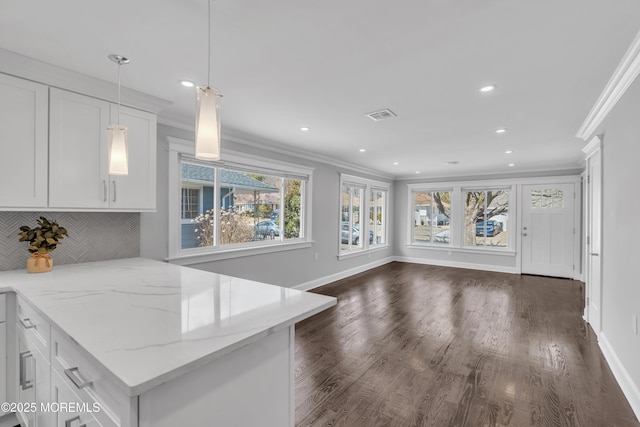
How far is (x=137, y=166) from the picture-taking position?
267 cm

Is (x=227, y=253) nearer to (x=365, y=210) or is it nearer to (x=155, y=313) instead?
(x=155, y=313)

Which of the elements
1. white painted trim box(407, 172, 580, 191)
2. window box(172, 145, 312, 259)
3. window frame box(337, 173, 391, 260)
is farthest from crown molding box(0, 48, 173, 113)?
white painted trim box(407, 172, 580, 191)

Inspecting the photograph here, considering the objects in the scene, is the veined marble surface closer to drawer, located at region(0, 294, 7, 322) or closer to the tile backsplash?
drawer, located at region(0, 294, 7, 322)

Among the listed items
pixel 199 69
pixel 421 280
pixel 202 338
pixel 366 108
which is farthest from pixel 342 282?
pixel 202 338

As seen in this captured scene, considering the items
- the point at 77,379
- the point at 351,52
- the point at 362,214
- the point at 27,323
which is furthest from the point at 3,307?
the point at 362,214

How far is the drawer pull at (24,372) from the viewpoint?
1.68 metres

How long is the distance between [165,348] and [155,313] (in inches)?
15.9

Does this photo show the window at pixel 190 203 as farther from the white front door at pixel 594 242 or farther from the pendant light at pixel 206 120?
the white front door at pixel 594 242

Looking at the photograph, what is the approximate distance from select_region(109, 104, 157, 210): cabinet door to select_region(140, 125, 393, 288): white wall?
0.46 m

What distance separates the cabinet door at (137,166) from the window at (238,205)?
617 millimetres

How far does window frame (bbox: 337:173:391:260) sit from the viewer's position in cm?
611

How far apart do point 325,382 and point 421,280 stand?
4.17 metres

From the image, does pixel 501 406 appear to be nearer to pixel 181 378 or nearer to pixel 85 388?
pixel 181 378

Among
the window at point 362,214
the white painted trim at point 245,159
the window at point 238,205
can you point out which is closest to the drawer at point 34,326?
the window at point 238,205
